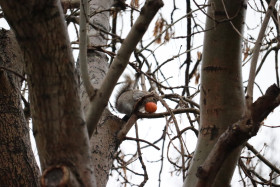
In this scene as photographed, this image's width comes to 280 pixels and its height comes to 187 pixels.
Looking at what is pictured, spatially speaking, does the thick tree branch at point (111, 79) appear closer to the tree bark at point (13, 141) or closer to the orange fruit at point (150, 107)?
the tree bark at point (13, 141)

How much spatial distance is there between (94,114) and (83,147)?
18 centimetres

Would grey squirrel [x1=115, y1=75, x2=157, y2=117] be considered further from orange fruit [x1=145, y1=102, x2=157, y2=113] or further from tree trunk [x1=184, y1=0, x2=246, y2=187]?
tree trunk [x1=184, y1=0, x2=246, y2=187]

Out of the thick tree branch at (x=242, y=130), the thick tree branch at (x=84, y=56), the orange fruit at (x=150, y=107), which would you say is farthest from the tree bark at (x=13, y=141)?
the thick tree branch at (x=242, y=130)

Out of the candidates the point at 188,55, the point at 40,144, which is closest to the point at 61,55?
the point at 40,144

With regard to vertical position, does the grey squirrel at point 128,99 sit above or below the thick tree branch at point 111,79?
above

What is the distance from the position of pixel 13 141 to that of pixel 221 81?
763 mm

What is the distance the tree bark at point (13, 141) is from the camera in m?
1.45

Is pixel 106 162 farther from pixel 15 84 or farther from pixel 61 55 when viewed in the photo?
pixel 61 55

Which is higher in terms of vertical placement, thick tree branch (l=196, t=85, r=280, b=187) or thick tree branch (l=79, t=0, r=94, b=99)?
thick tree branch (l=79, t=0, r=94, b=99)

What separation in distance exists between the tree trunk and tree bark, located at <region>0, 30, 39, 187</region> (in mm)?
566

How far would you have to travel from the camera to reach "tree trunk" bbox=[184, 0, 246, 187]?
1359 millimetres

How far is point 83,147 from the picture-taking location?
3.36ft

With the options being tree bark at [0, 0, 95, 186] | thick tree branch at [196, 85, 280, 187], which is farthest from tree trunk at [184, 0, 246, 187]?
tree bark at [0, 0, 95, 186]

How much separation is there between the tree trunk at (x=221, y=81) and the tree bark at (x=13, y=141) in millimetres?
566
